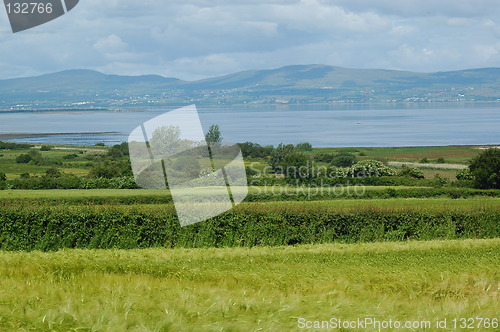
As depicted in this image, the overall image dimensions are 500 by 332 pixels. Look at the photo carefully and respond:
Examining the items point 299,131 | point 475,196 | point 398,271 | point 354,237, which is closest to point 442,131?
point 299,131

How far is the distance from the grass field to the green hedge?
576 centimetres

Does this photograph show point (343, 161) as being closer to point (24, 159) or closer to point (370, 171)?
point (370, 171)

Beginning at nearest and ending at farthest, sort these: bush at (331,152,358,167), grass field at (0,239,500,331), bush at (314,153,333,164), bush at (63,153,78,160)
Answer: grass field at (0,239,500,331) < bush at (331,152,358,167) < bush at (314,153,333,164) < bush at (63,153,78,160)

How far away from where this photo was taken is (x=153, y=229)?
16.3m

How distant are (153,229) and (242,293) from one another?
1100 centimetres

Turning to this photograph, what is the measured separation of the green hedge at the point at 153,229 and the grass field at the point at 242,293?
227 inches

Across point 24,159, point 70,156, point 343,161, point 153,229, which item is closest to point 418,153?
point 343,161

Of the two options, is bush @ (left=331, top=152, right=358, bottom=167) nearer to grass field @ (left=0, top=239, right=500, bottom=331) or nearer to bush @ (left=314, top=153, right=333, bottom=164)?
bush @ (left=314, top=153, right=333, bottom=164)

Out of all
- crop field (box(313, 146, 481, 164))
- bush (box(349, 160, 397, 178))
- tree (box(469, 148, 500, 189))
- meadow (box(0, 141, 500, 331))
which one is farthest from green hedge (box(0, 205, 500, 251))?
crop field (box(313, 146, 481, 164))

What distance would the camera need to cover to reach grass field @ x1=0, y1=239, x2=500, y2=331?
175 inches

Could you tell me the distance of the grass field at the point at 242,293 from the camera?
175 inches

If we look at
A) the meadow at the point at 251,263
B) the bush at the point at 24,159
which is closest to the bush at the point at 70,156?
the bush at the point at 24,159

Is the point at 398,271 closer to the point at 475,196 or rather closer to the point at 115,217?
the point at 115,217

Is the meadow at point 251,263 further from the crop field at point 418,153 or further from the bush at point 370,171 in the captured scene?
the crop field at point 418,153
